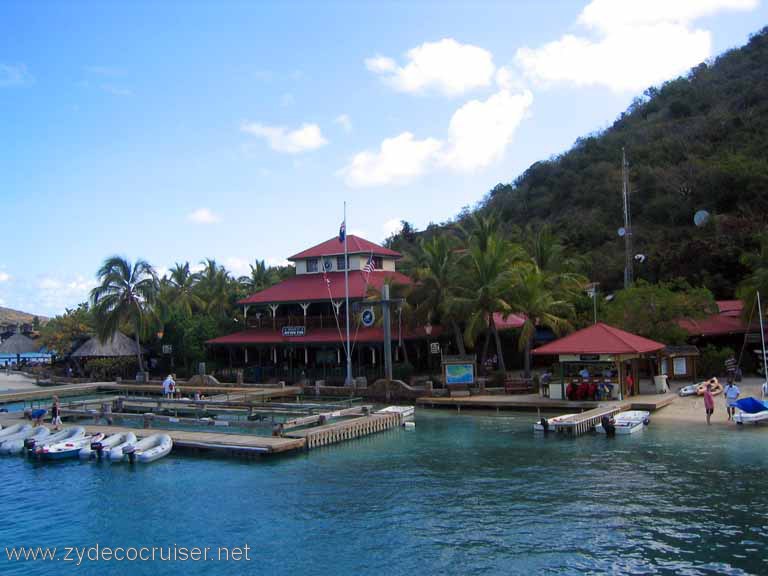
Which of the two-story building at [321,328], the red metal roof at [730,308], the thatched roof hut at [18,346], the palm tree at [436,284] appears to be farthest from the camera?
the thatched roof hut at [18,346]

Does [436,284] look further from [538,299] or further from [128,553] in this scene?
[128,553]

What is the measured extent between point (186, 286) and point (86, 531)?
5296 cm

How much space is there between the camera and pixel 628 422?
26766 millimetres

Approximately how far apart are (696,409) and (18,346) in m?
70.0

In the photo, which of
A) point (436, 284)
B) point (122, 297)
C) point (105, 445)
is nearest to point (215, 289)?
point (122, 297)

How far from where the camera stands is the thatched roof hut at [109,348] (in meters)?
57.7

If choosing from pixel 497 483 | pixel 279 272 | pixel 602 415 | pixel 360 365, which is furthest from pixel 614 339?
pixel 279 272

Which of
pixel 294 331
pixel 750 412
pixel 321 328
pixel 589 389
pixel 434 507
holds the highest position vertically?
pixel 321 328

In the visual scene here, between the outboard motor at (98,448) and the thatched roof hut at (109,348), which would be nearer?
the outboard motor at (98,448)

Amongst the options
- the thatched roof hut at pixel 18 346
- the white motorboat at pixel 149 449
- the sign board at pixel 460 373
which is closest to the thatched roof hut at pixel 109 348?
the thatched roof hut at pixel 18 346

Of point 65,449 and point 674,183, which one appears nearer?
point 65,449

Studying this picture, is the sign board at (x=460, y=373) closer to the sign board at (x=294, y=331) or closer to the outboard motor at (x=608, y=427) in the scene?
the outboard motor at (x=608, y=427)

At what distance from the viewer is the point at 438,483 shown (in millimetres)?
20734

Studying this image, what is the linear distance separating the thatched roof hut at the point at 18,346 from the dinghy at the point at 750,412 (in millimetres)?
69337
